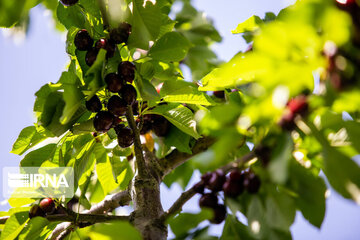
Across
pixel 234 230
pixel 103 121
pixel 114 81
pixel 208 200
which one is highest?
pixel 114 81

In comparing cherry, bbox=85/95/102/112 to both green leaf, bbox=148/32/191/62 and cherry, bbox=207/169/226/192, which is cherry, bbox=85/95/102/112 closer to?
green leaf, bbox=148/32/191/62

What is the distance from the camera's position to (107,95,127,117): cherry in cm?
117

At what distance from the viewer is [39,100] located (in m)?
1.23

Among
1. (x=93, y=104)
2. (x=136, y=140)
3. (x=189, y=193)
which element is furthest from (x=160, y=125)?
(x=189, y=193)

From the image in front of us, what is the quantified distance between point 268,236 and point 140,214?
579 mm

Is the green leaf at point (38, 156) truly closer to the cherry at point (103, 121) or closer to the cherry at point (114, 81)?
the cherry at point (103, 121)

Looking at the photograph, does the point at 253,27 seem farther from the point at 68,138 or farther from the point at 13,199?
the point at 13,199

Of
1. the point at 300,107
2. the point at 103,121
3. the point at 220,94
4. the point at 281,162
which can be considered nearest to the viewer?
the point at 281,162

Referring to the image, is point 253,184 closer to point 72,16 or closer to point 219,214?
point 219,214

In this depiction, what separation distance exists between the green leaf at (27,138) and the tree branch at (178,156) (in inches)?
21.3

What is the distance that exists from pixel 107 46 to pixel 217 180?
525 mm

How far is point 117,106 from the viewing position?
1.17 meters

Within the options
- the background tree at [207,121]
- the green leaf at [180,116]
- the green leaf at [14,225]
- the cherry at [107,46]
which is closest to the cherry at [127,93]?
the background tree at [207,121]

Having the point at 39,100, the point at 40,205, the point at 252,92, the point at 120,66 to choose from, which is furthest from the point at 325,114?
the point at 40,205
